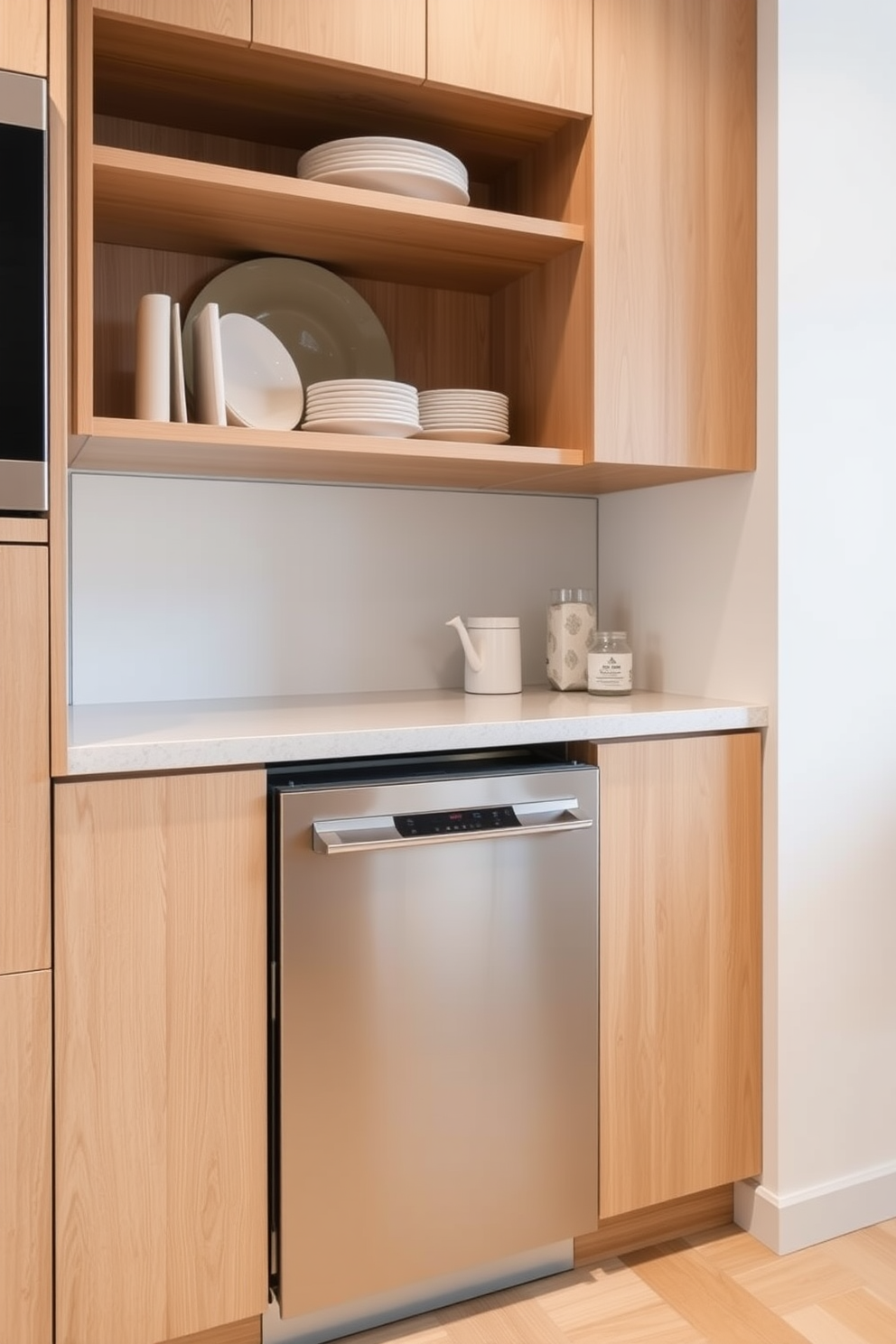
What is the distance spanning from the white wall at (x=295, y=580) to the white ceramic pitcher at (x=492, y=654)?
0.51 ft

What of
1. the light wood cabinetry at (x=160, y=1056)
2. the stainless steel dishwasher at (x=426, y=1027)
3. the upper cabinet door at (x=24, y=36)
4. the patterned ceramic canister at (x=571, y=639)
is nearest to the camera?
the upper cabinet door at (x=24, y=36)

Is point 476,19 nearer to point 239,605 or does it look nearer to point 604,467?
point 604,467

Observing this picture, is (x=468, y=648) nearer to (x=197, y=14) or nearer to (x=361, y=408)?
(x=361, y=408)

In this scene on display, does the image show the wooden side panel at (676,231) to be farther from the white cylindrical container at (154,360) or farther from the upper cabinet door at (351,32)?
the white cylindrical container at (154,360)

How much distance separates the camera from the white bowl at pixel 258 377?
6.11 feet

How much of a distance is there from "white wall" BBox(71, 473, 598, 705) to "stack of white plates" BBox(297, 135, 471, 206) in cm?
58

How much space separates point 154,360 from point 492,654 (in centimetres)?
82

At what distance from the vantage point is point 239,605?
6.65ft

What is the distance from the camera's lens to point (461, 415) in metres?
1.85

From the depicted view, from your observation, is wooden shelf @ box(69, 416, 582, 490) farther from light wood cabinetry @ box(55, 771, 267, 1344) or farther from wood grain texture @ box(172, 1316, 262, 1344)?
wood grain texture @ box(172, 1316, 262, 1344)

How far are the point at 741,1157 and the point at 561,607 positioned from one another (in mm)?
1057

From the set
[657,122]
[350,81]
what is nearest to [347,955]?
[350,81]

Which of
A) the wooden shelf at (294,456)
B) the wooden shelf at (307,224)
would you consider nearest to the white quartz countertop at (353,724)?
the wooden shelf at (294,456)

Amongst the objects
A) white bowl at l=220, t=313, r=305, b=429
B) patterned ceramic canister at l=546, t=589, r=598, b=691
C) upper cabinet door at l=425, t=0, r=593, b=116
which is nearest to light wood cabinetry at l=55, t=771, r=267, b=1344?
white bowl at l=220, t=313, r=305, b=429
